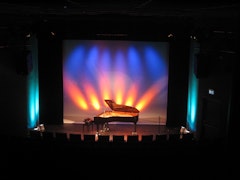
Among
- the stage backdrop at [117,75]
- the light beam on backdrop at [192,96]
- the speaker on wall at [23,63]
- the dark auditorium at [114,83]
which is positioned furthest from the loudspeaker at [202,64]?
the speaker on wall at [23,63]

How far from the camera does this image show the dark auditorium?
265 inches

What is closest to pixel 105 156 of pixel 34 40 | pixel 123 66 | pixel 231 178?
pixel 231 178

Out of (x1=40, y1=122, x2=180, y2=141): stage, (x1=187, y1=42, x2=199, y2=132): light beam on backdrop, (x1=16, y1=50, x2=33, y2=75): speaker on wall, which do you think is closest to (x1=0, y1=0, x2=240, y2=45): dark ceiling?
(x1=16, y1=50, x2=33, y2=75): speaker on wall

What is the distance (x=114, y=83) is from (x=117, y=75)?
36 cm

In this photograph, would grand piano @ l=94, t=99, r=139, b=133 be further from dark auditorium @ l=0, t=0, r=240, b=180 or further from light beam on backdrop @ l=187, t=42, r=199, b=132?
light beam on backdrop @ l=187, t=42, r=199, b=132

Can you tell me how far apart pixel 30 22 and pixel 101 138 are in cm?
548

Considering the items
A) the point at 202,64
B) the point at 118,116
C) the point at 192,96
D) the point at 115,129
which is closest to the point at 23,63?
the point at 118,116

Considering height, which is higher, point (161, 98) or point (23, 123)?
point (161, 98)

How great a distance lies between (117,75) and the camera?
12.6m

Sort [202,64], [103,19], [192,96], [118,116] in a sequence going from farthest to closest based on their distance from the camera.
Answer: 1. [192,96]
2. [118,116]
3. [103,19]
4. [202,64]

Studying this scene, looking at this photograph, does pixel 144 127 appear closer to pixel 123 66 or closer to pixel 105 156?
pixel 123 66

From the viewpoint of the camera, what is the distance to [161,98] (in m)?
12.7

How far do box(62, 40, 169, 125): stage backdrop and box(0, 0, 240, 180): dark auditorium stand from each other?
0.14 ft

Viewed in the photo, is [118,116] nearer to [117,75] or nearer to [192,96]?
[117,75]
